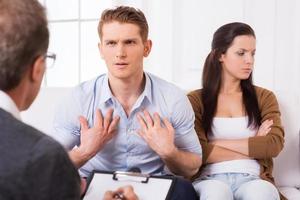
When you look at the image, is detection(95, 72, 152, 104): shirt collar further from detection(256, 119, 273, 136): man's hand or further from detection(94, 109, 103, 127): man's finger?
detection(256, 119, 273, 136): man's hand

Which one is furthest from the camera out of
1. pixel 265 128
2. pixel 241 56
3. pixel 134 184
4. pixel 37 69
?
pixel 241 56

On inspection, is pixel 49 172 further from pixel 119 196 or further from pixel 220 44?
pixel 220 44

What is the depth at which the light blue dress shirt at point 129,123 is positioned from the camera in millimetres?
1773

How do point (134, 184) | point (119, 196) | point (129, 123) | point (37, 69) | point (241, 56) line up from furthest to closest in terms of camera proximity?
point (241, 56) < point (129, 123) < point (134, 184) < point (119, 196) < point (37, 69)

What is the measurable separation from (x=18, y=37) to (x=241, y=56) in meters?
1.32

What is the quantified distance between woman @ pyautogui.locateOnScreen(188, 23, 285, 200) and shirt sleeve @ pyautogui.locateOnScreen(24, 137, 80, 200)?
0.95 m

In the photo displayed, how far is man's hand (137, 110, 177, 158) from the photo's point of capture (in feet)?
5.48

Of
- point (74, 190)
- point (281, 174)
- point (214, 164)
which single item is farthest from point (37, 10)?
point (281, 174)

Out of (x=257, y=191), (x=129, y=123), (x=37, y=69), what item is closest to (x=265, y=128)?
Answer: (x=257, y=191)

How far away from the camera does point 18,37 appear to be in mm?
849

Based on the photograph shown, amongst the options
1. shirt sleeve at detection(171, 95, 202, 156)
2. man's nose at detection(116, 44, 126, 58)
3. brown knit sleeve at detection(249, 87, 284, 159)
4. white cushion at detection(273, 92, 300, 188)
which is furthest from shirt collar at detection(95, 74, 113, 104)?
white cushion at detection(273, 92, 300, 188)

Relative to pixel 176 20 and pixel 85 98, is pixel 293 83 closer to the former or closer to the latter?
pixel 176 20

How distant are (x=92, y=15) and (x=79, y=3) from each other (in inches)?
4.5

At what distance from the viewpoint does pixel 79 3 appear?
9.52 ft
